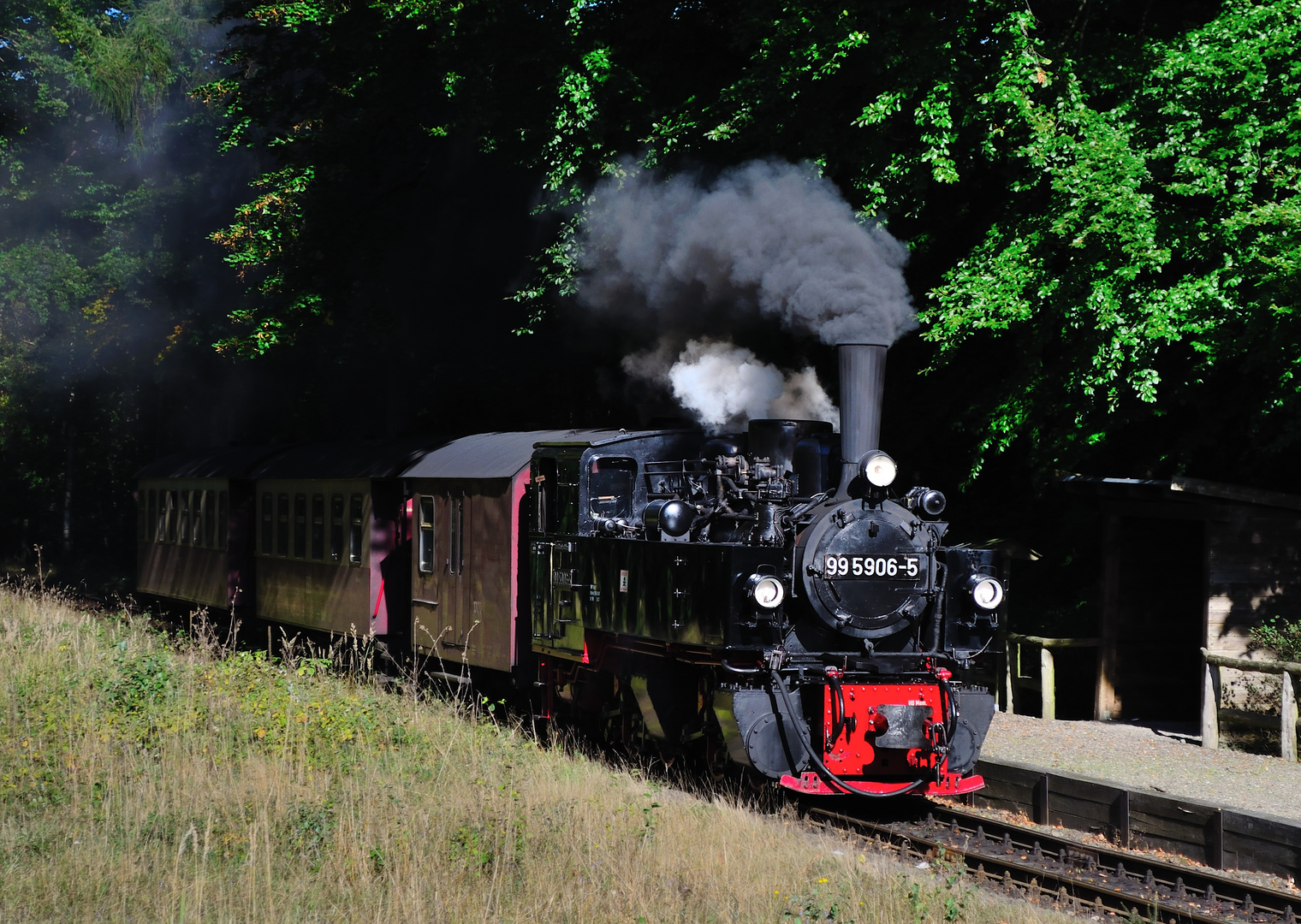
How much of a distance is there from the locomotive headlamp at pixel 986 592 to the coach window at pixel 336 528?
7635mm

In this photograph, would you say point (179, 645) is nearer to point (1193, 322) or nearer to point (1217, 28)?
point (1193, 322)

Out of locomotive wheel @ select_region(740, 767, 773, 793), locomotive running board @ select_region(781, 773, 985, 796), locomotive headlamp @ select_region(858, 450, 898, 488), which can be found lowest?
locomotive wheel @ select_region(740, 767, 773, 793)

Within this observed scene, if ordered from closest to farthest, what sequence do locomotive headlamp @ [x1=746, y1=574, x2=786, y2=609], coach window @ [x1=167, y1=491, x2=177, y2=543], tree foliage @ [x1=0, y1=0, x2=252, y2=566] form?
locomotive headlamp @ [x1=746, y1=574, x2=786, y2=609], coach window @ [x1=167, y1=491, x2=177, y2=543], tree foliage @ [x1=0, y1=0, x2=252, y2=566]

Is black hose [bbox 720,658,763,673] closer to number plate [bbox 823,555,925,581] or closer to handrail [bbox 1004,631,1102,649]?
number plate [bbox 823,555,925,581]

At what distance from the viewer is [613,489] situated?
941 cm

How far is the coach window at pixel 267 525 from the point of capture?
1582cm

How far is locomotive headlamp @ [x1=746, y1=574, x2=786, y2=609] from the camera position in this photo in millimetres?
7673

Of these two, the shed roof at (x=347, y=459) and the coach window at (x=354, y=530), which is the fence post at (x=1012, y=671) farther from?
the coach window at (x=354, y=530)

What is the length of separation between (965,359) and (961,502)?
7.77 ft

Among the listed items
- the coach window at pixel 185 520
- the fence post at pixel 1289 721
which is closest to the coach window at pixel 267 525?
the coach window at pixel 185 520

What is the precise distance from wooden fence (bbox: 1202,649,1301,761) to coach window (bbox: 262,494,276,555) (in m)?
10.8

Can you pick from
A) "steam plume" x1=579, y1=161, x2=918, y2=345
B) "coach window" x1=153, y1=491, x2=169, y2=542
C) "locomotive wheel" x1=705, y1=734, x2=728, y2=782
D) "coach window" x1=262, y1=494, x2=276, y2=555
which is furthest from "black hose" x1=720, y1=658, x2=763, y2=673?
"coach window" x1=153, y1=491, x2=169, y2=542

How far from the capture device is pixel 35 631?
1201cm

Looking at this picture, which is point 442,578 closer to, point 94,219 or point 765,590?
point 765,590
